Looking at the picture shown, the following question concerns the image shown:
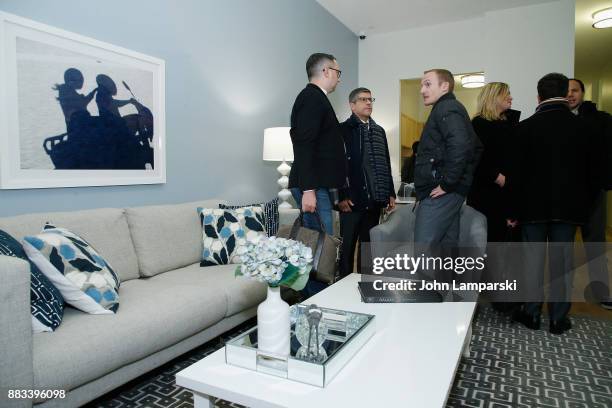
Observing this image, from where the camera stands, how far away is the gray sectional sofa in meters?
1.33

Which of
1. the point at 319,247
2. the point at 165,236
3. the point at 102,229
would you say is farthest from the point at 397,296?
the point at 102,229

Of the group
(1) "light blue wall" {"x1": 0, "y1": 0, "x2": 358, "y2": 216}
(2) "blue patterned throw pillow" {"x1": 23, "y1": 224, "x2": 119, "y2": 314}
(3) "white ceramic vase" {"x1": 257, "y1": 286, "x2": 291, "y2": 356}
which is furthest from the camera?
(1) "light blue wall" {"x1": 0, "y1": 0, "x2": 358, "y2": 216}

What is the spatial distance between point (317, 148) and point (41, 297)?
1.57 meters

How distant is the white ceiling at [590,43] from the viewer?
15.4 feet

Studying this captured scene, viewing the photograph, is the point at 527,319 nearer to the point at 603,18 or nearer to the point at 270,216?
the point at 270,216

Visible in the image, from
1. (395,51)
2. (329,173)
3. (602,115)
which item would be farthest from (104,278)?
(395,51)

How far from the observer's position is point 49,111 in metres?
2.17

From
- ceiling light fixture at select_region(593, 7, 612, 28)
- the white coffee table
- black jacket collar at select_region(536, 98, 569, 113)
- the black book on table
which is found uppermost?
ceiling light fixture at select_region(593, 7, 612, 28)

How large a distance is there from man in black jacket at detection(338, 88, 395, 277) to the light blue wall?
987 millimetres

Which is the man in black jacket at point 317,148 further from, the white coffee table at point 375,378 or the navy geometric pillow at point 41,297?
the navy geometric pillow at point 41,297

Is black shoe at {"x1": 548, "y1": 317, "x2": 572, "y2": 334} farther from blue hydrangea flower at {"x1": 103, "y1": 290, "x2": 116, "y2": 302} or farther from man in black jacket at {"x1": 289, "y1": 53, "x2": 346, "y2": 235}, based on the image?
blue hydrangea flower at {"x1": 103, "y1": 290, "x2": 116, "y2": 302}

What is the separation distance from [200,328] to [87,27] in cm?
174

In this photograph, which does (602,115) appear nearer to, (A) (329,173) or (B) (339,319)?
(A) (329,173)

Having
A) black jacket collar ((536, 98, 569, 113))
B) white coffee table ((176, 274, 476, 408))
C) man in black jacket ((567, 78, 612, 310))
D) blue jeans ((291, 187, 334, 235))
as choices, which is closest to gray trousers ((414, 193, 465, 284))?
blue jeans ((291, 187, 334, 235))
